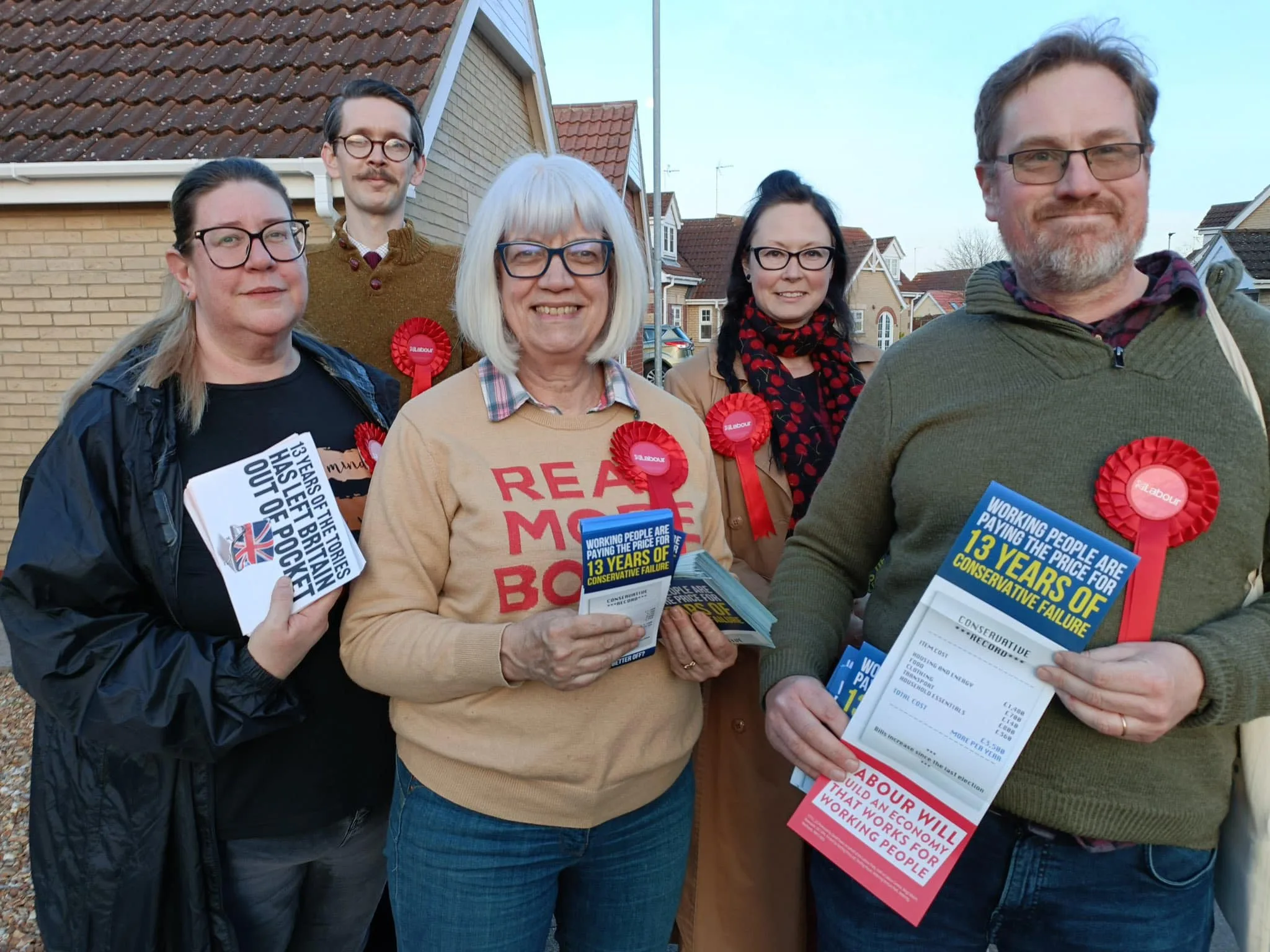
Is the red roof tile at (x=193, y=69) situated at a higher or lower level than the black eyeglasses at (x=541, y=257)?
higher

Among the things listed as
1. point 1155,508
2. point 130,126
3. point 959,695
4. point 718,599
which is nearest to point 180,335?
point 718,599

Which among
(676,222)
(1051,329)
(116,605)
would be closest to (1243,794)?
(1051,329)

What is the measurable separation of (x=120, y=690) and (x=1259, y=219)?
106ft

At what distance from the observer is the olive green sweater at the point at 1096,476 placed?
4.94ft

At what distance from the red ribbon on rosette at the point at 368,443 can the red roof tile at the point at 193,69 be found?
446cm

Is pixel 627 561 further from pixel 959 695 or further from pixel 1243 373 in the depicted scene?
pixel 1243 373

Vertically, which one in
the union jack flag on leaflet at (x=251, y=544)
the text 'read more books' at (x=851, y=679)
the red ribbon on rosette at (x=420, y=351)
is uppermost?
the red ribbon on rosette at (x=420, y=351)

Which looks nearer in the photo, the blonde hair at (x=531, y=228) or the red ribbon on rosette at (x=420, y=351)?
the blonde hair at (x=531, y=228)

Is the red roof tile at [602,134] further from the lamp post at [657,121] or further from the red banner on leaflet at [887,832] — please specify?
the red banner on leaflet at [887,832]

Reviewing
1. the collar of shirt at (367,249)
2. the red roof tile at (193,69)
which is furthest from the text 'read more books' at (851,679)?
the red roof tile at (193,69)

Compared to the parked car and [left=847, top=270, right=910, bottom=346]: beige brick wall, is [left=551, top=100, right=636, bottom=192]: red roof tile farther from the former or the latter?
[left=847, top=270, right=910, bottom=346]: beige brick wall

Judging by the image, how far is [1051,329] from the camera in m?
1.70

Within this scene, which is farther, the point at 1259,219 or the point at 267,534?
the point at 1259,219

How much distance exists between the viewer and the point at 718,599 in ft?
5.52
